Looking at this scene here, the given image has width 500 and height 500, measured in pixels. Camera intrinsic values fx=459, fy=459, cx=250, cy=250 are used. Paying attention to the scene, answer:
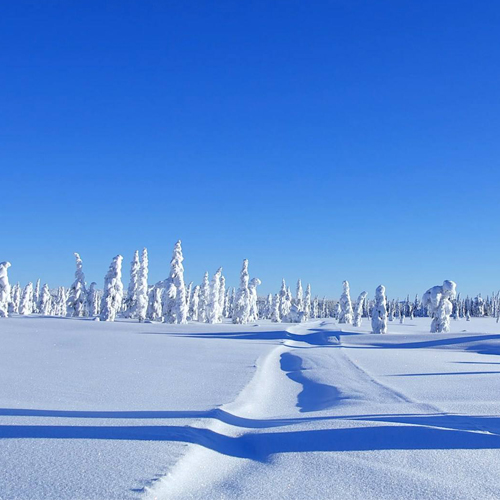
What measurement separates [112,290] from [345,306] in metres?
42.1

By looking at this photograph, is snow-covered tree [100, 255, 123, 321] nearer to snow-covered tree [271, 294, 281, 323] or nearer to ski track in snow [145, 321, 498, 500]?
ski track in snow [145, 321, 498, 500]

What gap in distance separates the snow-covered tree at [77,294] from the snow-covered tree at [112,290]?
8471 mm

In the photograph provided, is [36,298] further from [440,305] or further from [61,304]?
[440,305]

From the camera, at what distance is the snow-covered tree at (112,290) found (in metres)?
50.8

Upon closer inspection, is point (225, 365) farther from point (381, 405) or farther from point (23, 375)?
point (381, 405)

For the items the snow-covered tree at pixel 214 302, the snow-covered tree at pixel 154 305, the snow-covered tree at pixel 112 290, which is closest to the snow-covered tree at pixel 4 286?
the snow-covered tree at pixel 112 290

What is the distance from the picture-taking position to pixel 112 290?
2020 inches

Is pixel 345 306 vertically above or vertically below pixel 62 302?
above

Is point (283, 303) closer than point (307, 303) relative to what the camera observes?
Yes

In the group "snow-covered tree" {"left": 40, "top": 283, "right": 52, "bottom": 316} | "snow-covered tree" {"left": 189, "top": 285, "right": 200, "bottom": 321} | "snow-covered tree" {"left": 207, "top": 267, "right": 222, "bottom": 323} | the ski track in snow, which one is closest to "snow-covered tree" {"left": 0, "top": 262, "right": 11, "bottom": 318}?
"snow-covered tree" {"left": 207, "top": 267, "right": 222, "bottom": 323}

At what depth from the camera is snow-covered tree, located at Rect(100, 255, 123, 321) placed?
167 ft

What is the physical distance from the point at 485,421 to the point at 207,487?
4.36m

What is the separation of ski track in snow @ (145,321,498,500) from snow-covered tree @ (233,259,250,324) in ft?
189

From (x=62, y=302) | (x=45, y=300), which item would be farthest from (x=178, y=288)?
(x=45, y=300)
